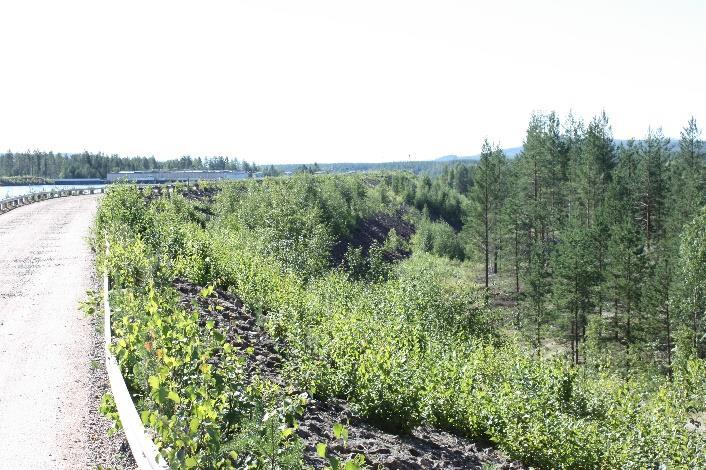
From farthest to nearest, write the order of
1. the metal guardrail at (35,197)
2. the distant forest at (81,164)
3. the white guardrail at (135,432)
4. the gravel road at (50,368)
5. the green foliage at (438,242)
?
the distant forest at (81,164), the green foliage at (438,242), the metal guardrail at (35,197), the gravel road at (50,368), the white guardrail at (135,432)

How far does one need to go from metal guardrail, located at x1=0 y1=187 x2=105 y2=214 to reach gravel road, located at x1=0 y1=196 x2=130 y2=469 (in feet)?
61.7

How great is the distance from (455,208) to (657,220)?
55.3 metres

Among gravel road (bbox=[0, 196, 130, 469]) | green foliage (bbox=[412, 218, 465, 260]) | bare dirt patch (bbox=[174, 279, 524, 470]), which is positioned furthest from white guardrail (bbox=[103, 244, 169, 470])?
green foliage (bbox=[412, 218, 465, 260])

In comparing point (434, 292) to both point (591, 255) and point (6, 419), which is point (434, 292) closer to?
point (591, 255)

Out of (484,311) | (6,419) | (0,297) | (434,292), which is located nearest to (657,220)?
(484,311)

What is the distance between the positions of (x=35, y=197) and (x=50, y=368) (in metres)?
39.9

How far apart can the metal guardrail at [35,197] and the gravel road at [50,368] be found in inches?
741

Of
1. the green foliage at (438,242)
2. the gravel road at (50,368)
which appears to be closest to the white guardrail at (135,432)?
the gravel road at (50,368)

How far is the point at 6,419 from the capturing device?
863 cm

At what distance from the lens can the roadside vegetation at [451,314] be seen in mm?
7332

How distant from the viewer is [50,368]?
10797 millimetres

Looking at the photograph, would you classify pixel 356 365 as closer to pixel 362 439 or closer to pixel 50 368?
pixel 362 439

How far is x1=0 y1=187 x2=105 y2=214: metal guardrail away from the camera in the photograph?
3945 cm

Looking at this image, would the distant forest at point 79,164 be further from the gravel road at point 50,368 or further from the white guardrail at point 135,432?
the white guardrail at point 135,432
